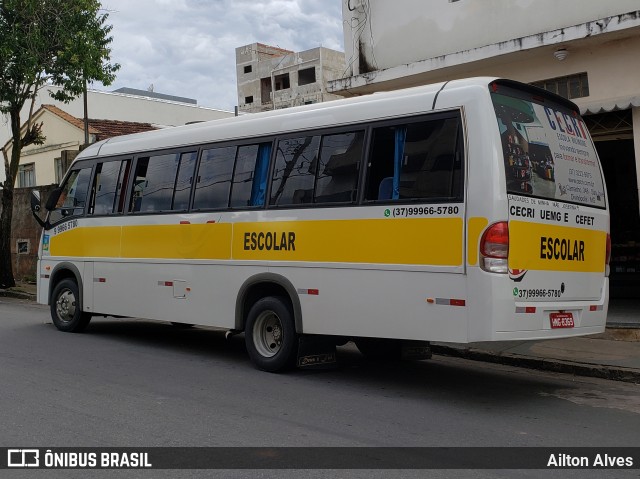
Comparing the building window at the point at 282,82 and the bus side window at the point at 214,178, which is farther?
the building window at the point at 282,82

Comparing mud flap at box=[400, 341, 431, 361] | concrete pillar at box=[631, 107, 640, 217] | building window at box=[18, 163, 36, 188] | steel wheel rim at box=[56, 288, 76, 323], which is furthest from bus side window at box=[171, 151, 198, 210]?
building window at box=[18, 163, 36, 188]

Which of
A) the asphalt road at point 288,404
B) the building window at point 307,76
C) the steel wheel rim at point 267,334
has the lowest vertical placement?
the asphalt road at point 288,404

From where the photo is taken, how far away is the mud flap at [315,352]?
8102 millimetres

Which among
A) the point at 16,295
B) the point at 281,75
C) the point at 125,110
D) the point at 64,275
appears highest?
the point at 281,75

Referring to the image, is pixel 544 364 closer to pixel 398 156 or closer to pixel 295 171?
pixel 398 156

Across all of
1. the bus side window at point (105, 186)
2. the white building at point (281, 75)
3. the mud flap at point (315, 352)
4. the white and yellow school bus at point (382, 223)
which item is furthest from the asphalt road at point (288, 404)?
the white building at point (281, 75)

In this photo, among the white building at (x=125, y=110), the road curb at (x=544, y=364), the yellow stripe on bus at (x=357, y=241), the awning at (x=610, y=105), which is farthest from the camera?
the white building at (x=125, y=110)

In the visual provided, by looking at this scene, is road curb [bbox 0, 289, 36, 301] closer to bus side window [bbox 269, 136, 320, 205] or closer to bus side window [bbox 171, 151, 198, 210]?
bus side window [bbox 171, 151, 198, 210]

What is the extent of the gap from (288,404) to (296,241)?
6.35ft

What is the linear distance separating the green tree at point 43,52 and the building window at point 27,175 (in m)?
8.15

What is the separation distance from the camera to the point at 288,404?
677cm

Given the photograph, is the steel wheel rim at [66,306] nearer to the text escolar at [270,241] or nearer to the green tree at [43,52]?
the text escolar at [270,241]

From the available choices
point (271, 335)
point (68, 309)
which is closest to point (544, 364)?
point (271, 335)

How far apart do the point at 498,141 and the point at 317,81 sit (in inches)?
2119
